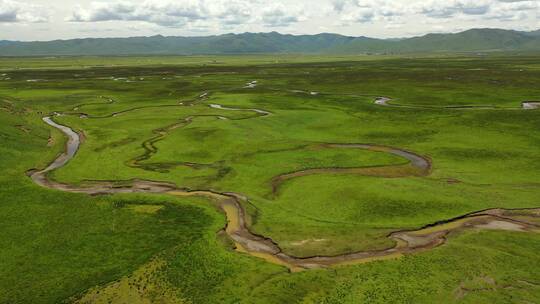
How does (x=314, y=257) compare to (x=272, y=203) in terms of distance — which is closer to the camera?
(x=314, y=257)

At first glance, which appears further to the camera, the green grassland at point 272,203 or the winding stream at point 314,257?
the winding stream at point 314,257

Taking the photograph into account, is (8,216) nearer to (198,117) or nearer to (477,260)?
(477,260)

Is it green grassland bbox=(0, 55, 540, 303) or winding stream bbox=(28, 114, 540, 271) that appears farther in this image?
winding stream bbox=(28, 114, 540, 271)

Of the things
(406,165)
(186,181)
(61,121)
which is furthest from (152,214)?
(61,121)

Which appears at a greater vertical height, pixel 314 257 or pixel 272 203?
pixel 272 203
